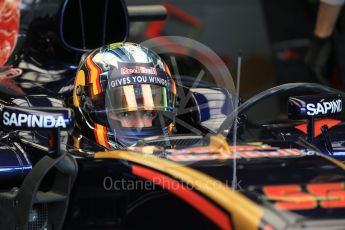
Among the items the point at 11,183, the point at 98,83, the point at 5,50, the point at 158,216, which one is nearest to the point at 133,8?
the point at 5,50

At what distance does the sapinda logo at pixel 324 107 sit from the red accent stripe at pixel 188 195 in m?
0.72

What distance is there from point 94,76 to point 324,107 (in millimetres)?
1034

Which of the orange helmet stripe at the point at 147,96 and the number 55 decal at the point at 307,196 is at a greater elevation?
the orange helmet stripe at the point at 147,96

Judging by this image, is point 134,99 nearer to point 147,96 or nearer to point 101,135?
point 147,96

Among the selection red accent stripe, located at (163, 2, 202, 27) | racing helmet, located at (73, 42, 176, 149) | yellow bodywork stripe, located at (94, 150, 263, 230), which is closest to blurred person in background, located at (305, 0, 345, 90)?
red accent stripe, located at (163, 2, 202, 27)

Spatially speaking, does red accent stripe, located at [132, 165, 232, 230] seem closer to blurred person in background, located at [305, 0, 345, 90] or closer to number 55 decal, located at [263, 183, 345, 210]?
number 55 decal, located at [263, 183, 345, 210]

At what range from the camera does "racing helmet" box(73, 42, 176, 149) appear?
359 cm

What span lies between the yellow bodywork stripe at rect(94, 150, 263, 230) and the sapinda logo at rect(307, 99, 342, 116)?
643 millimetres

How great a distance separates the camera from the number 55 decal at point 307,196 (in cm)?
270

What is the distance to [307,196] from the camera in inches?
108

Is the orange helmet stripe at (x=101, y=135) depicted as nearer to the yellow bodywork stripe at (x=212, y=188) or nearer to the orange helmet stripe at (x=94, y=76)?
the orange helmet stripe at (x=94, y=76)

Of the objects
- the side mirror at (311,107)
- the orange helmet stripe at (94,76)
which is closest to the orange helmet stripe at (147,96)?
the orange helmet stripe at (94,76)

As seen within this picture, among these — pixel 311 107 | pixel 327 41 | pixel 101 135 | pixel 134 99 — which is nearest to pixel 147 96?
pixel 134 99

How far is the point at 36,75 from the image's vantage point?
Result: 4402mm
